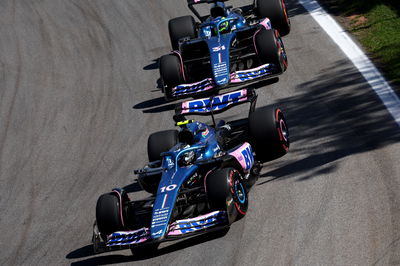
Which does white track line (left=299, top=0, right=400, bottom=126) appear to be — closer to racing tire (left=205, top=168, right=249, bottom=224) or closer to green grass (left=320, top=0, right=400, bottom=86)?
green grass (left=320, top=0, right=400, bottom=86)

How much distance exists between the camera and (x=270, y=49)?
15523 mm

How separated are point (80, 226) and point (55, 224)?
→ 23.2 inches

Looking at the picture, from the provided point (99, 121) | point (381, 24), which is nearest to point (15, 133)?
point (99, 121)

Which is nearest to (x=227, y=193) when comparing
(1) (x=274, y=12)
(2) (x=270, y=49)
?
(2) (x=270, y=49)

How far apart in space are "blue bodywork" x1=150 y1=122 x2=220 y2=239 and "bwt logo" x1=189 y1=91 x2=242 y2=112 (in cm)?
109

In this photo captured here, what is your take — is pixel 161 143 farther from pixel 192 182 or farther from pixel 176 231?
pixel 176 231

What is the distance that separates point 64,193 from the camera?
45.7 feet

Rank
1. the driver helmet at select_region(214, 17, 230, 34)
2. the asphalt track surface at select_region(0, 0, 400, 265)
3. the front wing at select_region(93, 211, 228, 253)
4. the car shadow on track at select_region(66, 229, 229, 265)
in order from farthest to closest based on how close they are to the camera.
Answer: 1. the driver helmet at select_region(214, 17, 230, 34)
2. the car shadow on track at select_region(66, 229, 229, 265)
3. the front wing at select_region(93, 211, 228, 253)
4. the asphalt track surface at select_region(0, 0, 400, 265)

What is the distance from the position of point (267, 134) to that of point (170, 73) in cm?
454

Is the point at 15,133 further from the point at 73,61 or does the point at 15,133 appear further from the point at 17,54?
the point at 17,54

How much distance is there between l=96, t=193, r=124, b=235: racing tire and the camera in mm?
11039

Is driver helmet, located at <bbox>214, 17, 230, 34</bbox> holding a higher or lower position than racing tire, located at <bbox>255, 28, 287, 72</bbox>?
higher

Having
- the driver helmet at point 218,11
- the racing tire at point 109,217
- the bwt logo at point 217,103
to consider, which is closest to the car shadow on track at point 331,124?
the bwt logo at point 217,103

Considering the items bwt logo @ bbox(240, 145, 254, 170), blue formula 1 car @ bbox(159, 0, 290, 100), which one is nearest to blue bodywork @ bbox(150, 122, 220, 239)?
bwt logo @ bbox(240, 145, 254, 170)
